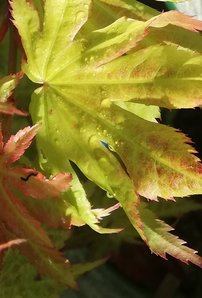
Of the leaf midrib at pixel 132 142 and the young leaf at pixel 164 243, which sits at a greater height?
the leaf midrib at pixel 132 142

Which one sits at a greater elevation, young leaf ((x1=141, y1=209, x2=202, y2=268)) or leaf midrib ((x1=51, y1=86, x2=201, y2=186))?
leaf midrib ((x1=51, y1=86, x2=201, y2=186))

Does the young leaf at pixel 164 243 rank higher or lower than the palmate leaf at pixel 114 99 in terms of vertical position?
lower

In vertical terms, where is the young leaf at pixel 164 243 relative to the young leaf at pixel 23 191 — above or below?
below

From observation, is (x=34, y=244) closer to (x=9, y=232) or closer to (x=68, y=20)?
(x=9, y=232)

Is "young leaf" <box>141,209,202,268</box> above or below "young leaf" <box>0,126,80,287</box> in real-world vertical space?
below
